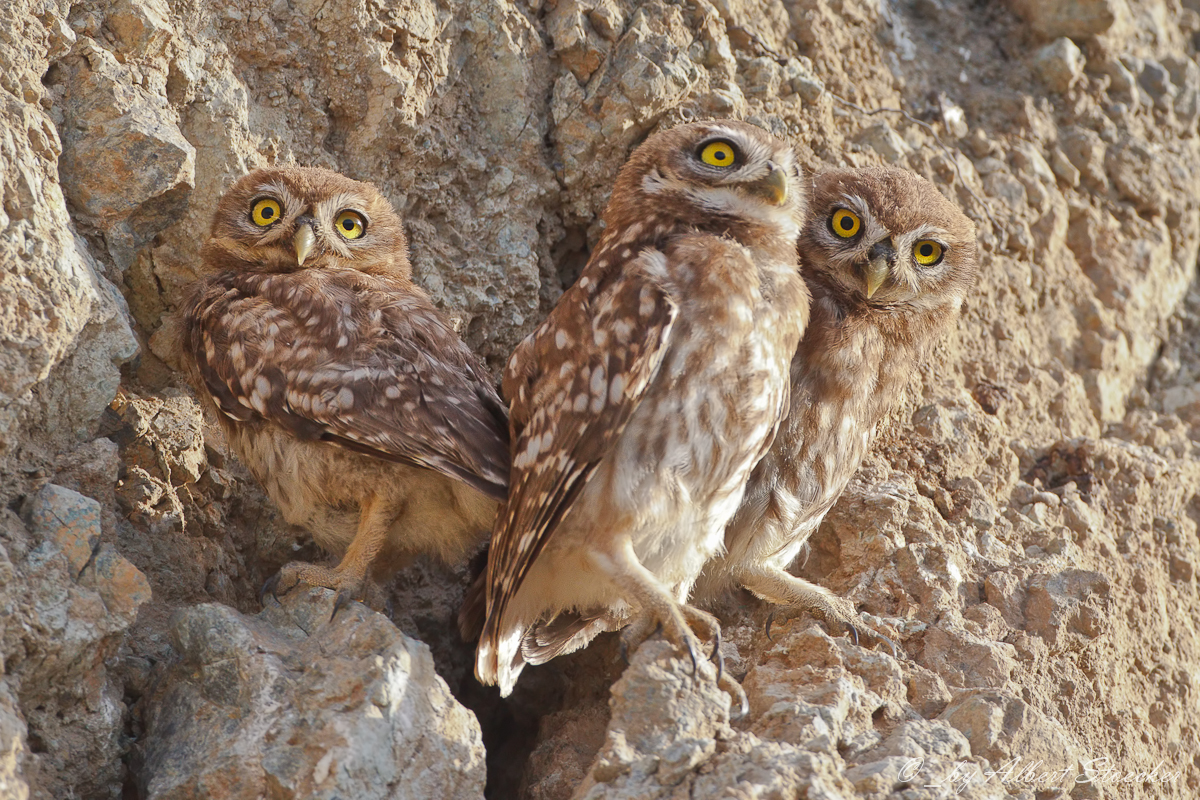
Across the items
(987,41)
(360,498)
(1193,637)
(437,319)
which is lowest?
(360,498)

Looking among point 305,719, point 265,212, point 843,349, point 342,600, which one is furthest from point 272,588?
point 843,349

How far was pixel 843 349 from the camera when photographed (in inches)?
136

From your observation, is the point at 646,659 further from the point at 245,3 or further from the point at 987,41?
the point at 987,41

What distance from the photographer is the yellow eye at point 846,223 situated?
3.58 m

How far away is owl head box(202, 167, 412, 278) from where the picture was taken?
361 centimetres

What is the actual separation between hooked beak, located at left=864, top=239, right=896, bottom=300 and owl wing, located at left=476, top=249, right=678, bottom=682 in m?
0.68

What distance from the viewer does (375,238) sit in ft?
12.4

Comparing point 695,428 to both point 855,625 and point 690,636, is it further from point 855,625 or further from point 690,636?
point 855,625

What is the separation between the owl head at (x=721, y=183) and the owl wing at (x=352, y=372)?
0.73m

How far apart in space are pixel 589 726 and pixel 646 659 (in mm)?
862

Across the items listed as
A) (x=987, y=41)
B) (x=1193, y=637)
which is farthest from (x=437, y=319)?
(x=987, y=41)

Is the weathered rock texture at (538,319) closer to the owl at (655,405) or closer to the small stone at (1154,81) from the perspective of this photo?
the small stone at (1154,81)

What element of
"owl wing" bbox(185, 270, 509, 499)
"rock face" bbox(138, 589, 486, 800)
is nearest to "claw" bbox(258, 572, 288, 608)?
"rock face" bbox(138, 589, 486, 800)

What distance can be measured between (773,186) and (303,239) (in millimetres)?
1473
